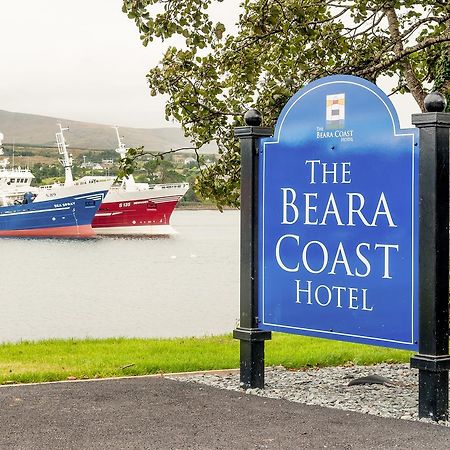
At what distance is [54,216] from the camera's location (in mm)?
85875

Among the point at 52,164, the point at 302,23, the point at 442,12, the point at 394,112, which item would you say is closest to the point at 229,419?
the point at 394,112

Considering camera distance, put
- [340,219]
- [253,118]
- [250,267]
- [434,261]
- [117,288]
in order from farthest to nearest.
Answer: [117,288] → [253,118] → [250,267] → [340,219] → [434,261]

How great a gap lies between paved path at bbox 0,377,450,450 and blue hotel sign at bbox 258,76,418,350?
74 centimetres

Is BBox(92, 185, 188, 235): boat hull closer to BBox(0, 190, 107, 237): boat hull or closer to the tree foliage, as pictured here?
BBox(0, 190, 107, 237): boat hull

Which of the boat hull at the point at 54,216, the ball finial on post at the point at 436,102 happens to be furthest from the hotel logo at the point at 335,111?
the boat hull at the point at 54,216

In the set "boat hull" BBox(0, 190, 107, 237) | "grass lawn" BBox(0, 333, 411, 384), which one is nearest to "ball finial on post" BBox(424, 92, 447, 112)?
"grass lawn" BBox(0, 333, 411, 384)

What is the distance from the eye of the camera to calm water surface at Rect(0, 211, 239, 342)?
27938 mm

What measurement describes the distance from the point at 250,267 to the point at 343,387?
50.2 inches

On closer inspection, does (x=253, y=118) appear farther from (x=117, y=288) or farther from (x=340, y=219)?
(x=117, y=288)

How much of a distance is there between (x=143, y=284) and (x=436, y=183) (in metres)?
44.5

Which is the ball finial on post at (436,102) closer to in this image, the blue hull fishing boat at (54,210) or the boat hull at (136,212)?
the blue hull fishing boat at (54,210)

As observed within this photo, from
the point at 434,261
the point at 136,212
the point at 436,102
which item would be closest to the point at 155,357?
the point at 434,261

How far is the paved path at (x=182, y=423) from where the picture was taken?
5684 millimetres

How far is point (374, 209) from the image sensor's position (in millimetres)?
6785
